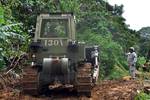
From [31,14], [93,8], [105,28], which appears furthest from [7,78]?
[93,8]

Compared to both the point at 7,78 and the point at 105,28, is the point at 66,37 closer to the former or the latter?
the point at 7,78

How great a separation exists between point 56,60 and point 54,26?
1.51 meters

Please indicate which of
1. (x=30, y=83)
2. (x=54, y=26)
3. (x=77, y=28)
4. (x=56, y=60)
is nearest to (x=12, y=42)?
(x=54, y=26)

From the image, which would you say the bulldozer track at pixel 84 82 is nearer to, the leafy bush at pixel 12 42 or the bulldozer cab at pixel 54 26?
the bulldozer cab at pixel 54 26

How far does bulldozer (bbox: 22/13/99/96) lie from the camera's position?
1391 cm

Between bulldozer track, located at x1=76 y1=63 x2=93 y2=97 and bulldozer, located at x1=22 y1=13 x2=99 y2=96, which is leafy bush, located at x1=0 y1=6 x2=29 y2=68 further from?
bulldozer track, located at x1=76 y1=63 x2=93 y2=97

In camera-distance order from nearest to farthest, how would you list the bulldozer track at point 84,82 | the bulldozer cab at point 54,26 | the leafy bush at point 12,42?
the bulldozer track at point 84,82
the bulldozer cab at point 54,26
the leafy bush at point 12,42

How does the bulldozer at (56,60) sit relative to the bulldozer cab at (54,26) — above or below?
below

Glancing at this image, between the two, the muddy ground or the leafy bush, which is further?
the leafy bush

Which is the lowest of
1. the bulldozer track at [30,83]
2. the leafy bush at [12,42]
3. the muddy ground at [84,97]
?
the muddy ground at [84,97]

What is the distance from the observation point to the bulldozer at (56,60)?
13.9 m

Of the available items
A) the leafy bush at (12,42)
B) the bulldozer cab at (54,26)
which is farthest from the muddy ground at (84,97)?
the leafy bush at (12,42)

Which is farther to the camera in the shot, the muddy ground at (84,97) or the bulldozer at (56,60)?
the bulldozer at (56,60)

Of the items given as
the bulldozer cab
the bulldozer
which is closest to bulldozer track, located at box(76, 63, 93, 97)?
the bulldozer
